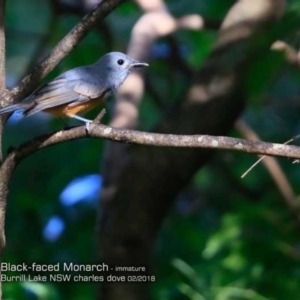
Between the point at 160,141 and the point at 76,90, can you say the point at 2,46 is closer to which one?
the point at 160,141

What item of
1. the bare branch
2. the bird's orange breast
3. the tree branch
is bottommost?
the tree branch

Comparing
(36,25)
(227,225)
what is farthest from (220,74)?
(36,25)

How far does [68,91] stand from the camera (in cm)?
341

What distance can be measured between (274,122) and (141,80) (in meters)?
1.97

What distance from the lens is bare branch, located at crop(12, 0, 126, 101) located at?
246cm

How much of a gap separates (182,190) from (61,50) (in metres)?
2.63

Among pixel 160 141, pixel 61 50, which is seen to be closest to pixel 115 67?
pixel 61 50

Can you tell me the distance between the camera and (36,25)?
842 cm

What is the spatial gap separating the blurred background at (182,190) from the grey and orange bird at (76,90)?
0.66 metres

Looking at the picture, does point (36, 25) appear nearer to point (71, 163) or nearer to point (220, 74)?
point (71, 163)

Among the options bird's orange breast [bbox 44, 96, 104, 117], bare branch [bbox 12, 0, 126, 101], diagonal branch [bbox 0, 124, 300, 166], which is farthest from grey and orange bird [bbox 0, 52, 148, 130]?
diagonal branch [bbox 0, 124, 300, 166]

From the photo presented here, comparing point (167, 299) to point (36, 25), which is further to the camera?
point (36, 25)

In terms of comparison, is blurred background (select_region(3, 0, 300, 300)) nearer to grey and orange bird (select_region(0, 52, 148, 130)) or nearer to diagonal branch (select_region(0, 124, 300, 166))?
grey and orange bird (select_region(0, 52, 148, 130))

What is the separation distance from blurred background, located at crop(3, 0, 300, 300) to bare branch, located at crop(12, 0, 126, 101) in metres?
1.05
